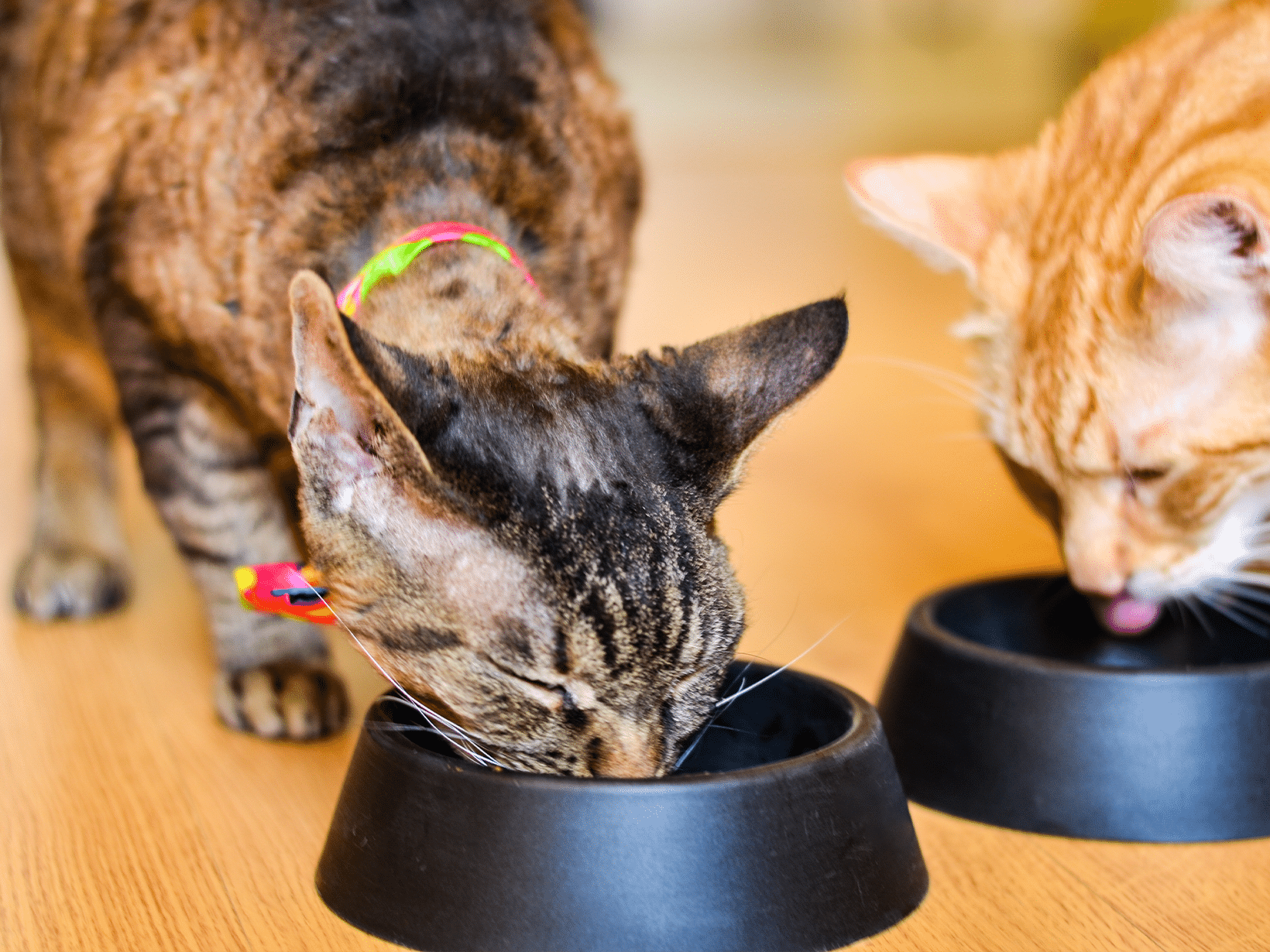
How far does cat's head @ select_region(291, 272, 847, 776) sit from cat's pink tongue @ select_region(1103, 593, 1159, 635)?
608 mm

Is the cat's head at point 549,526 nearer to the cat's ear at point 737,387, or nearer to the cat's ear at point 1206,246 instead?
the cat's ear at point 737,387

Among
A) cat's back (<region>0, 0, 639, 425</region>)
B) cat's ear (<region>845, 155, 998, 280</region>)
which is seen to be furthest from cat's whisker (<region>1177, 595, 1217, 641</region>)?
cat's back (<region>0, 0, 639, 425</region>)

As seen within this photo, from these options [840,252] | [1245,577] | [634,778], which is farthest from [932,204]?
[840,252]

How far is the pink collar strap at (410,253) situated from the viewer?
1361 millimetres

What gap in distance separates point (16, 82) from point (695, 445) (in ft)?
4.78

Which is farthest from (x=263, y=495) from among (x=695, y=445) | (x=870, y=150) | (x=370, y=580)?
(x=870, y=150)

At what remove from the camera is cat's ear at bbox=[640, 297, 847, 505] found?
1.18 meters

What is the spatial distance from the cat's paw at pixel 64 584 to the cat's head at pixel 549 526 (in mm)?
1075

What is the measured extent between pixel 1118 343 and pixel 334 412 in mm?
878

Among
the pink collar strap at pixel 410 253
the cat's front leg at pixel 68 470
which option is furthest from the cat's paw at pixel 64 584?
the pink collar strap at pixel 410 253

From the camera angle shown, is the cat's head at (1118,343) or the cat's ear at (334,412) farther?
the cat's head at (1118,343)

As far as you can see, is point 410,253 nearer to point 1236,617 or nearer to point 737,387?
point 737,387

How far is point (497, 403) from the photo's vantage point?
1.14 m

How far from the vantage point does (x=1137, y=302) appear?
1477 mm
